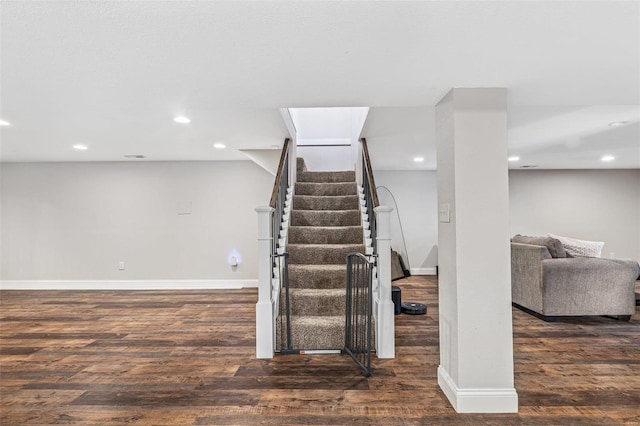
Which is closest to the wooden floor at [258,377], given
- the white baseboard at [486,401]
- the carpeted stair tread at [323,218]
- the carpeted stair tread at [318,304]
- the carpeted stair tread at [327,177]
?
the white baseboard at [486,401]

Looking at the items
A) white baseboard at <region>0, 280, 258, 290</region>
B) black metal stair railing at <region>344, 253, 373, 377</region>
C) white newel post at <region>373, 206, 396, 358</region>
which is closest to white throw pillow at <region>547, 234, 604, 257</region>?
white newel post at <region>373, 206, 396, 358</region>

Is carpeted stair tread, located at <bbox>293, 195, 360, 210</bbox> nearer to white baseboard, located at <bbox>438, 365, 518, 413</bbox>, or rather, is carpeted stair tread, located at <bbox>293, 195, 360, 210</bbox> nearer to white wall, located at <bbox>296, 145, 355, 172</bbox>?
white wall, located at <bbox>296, 145, 355, 172</bbox>

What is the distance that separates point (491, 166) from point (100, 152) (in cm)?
531

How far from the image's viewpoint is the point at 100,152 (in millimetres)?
5090

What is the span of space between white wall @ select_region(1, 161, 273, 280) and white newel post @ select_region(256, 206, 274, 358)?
2995 mm

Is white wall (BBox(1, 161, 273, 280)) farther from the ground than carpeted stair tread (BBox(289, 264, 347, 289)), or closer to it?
farther from the ground

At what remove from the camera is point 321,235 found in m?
4.04

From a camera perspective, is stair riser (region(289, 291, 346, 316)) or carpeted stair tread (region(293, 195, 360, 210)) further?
carpeted stair tread (region(293, 195, 360, 210))

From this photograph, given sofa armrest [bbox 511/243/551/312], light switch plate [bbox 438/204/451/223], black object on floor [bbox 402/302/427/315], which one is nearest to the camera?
light switch plate [bbox 438/204/451/223]

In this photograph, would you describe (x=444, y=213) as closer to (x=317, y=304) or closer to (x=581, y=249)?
(x=317, y=304)

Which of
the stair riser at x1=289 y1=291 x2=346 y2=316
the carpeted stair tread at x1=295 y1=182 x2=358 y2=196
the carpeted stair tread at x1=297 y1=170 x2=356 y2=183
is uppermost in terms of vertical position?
the carpeted stair tread at x1=297 y1=170 x2=356 y2=183

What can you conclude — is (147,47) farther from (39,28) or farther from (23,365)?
(23,365)

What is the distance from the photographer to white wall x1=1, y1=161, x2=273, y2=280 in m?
5.96

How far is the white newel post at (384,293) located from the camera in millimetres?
2906
